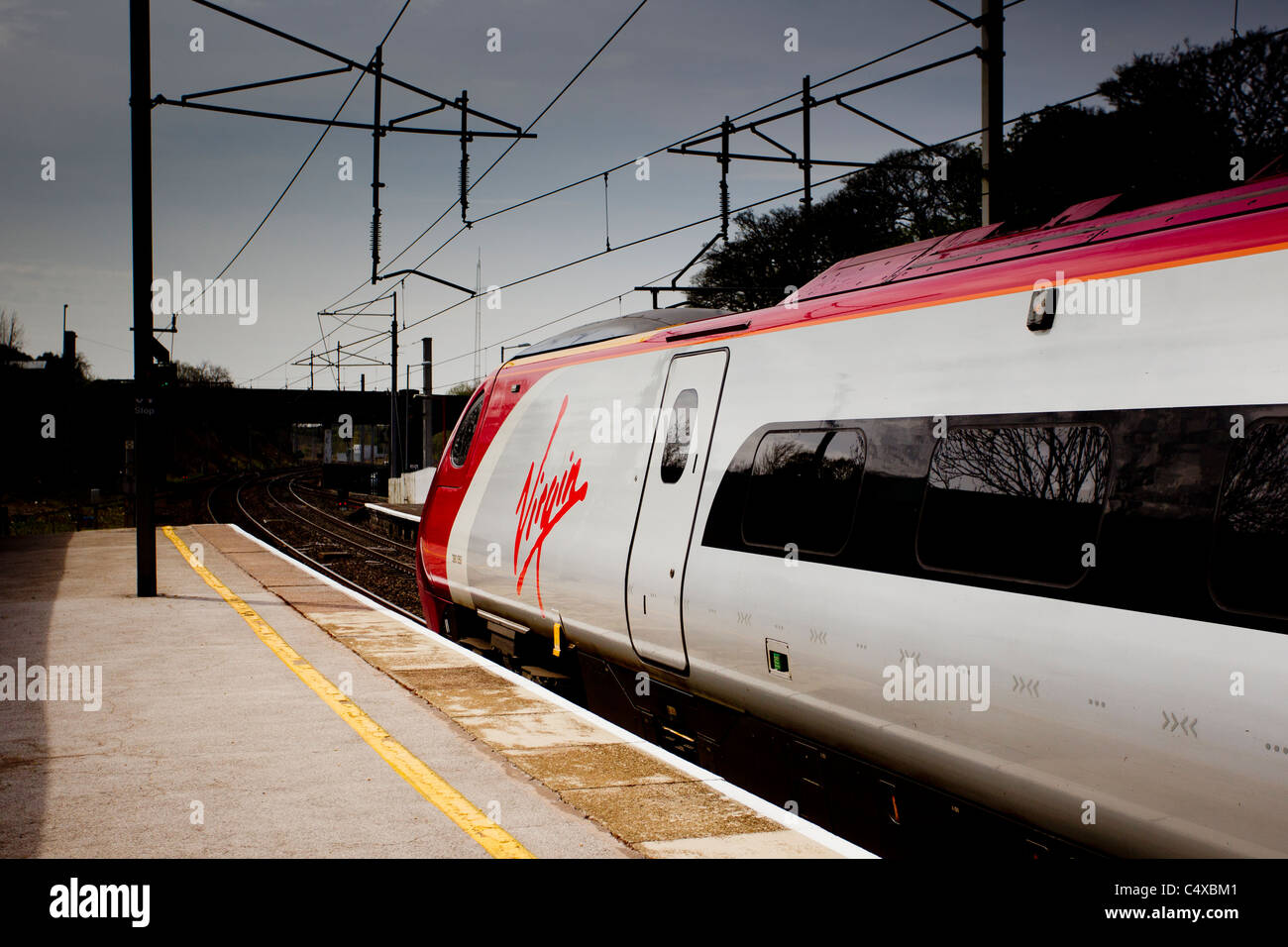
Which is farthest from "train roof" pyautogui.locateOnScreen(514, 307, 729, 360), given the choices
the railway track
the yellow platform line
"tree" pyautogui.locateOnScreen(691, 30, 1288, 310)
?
"tree" pyautogui.locateOnScreen(691, 30, 1288, 310)

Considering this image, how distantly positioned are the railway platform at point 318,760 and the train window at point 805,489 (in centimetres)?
141

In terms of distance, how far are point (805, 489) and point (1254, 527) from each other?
2.54 meters

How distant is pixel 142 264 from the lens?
12.8 meters

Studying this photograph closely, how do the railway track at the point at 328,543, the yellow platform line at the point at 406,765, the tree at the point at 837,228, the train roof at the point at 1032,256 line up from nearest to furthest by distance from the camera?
1. the train roof at the point at 1032,256
2. the yellow platform line at the point at 406,765
3. the railway track at the point at 328,543
4. the tree at the point at 837,228

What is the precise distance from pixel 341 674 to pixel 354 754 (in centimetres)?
245

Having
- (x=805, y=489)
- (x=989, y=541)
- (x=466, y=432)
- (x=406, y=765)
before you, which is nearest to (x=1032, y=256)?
(x=989, y=541)

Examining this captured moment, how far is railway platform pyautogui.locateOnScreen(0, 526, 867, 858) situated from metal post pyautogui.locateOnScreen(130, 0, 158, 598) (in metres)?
1.90

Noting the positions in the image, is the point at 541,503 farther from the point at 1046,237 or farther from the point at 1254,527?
the point at 1254,527

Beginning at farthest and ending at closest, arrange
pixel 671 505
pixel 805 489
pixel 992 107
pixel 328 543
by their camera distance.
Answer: pixel 328 543, pixel 992 107, pixel 671 505, pixel 805 489

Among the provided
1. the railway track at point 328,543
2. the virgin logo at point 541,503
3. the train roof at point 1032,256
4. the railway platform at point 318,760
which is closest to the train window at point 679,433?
the train roof at point 1032,256

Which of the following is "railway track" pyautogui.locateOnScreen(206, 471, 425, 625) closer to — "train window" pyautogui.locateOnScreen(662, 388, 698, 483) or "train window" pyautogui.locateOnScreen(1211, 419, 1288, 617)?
"train window" pyautogui.locateOnScreen(662, 388, 698, 483)

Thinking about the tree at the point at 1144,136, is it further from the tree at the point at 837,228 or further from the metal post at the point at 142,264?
the metal post at the point at 142,264

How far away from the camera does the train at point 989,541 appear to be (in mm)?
3594

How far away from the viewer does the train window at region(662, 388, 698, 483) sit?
7.18 m
